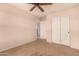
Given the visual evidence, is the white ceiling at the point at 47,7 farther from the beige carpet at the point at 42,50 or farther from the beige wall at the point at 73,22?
the beige carpet at the point at 42,50

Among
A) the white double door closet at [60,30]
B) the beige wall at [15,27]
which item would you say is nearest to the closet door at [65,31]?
the white double door closet at [60,30]

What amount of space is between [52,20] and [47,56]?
0.42 meters

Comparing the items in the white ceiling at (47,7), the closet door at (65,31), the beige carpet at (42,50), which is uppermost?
the white ceiling at (47,7)

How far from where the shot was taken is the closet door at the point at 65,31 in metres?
1.16

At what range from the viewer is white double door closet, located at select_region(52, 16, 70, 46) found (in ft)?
3.80

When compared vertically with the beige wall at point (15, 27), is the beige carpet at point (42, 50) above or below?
below

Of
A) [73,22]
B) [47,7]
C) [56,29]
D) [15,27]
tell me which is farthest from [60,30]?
[15,27]

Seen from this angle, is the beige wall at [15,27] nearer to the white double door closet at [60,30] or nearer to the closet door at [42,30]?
the closet door at [42,30]

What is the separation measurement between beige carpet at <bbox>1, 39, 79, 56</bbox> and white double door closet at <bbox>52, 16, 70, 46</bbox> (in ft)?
0.21

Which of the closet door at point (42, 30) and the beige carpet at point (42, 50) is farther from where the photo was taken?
the closet door at point (42, 30)

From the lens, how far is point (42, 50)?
3.73 feet

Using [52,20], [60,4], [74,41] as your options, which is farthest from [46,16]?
[74,41]

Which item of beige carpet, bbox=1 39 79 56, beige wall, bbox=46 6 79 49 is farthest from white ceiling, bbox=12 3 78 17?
beige carpet, bbox=1 39 79 56

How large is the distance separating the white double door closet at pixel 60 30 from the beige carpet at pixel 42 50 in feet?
0.21
